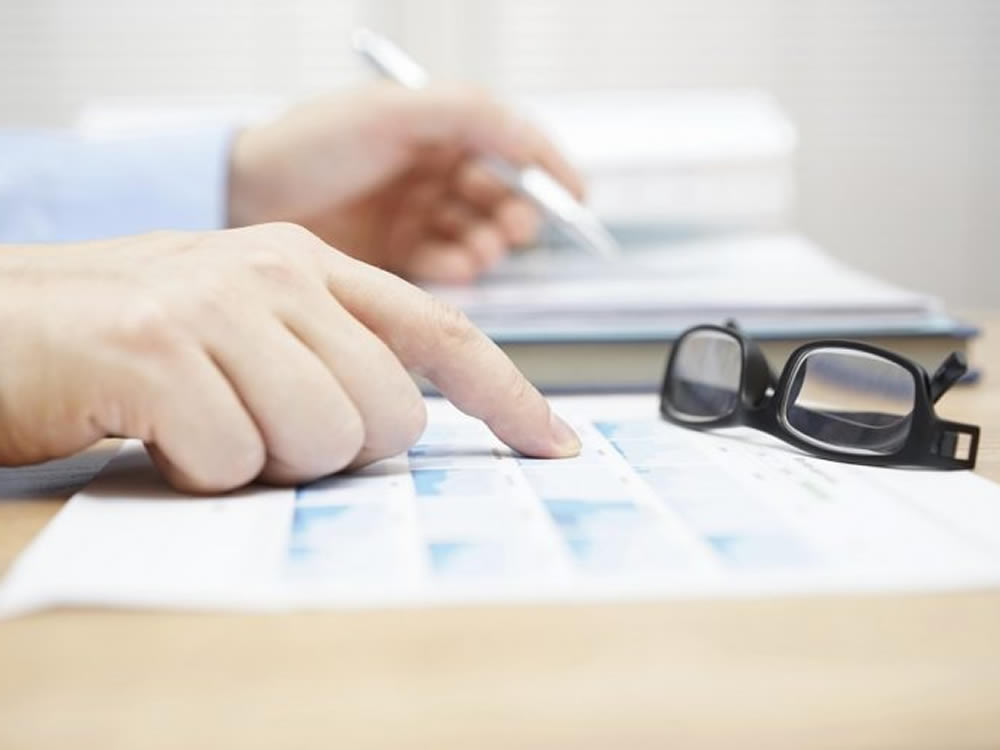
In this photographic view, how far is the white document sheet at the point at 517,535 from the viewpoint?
0.35m

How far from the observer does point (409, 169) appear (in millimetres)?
1268

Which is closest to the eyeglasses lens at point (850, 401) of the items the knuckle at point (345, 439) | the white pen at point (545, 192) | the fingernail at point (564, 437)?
the fingernail at point (564, 437)

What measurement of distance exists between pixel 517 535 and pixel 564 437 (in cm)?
14

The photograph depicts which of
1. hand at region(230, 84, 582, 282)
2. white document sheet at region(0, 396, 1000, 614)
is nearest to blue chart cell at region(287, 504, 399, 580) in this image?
white document sheet at region(0, 396, 1000, 614)

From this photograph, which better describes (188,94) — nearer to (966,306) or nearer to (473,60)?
(473,60)

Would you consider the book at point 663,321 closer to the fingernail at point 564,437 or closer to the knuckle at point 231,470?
the fingernail at point 564,437

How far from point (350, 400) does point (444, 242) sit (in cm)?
77

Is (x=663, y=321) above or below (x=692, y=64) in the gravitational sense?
below

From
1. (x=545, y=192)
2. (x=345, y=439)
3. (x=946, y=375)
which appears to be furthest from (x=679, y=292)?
(x=345, y=439)

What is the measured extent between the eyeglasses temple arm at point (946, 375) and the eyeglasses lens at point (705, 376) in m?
0.10

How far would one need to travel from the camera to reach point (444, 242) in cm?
121

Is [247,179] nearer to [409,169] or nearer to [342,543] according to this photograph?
[409,169]

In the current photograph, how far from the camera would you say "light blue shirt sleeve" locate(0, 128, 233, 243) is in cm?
106

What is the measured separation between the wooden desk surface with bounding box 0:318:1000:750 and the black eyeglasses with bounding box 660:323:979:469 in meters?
0.18
